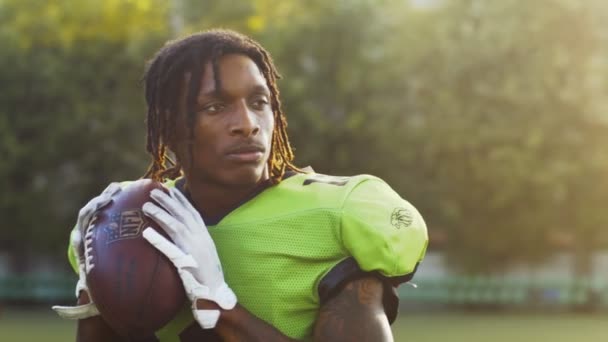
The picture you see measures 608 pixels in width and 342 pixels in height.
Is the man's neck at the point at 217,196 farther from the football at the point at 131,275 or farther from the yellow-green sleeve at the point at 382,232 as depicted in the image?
the yellow-green sleeve at the point at 382,232

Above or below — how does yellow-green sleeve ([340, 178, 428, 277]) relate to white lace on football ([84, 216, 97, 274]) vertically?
above

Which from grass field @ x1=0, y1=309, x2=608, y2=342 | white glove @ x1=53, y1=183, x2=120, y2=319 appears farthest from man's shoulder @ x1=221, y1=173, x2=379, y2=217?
grass field @ x1=0, y1=309, x2=608, y2=342

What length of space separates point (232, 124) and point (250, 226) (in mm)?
294

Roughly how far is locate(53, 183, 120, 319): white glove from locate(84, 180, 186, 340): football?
0.07m

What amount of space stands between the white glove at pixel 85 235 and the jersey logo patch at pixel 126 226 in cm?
11

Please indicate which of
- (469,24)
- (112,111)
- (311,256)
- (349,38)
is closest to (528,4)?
(469,24)

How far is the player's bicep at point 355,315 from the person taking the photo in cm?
325

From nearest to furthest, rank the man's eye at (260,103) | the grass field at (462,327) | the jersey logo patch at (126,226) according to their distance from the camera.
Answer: the jersey logo patch at (126,226) < the man's eye at (260,103) < the grass field at (462,327)

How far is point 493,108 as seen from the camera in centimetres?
2639

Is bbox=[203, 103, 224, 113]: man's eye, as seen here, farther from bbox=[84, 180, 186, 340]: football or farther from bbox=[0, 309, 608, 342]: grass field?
bbox=[0, 309, 608, 342]: grass field

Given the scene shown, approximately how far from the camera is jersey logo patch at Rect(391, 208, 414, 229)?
3391 mm

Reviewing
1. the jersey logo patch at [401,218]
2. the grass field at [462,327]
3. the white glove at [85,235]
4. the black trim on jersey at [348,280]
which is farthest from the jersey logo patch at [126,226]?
the grass field at [462,327]

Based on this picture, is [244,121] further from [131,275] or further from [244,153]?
[131,275]

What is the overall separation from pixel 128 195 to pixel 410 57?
23.1 metres
